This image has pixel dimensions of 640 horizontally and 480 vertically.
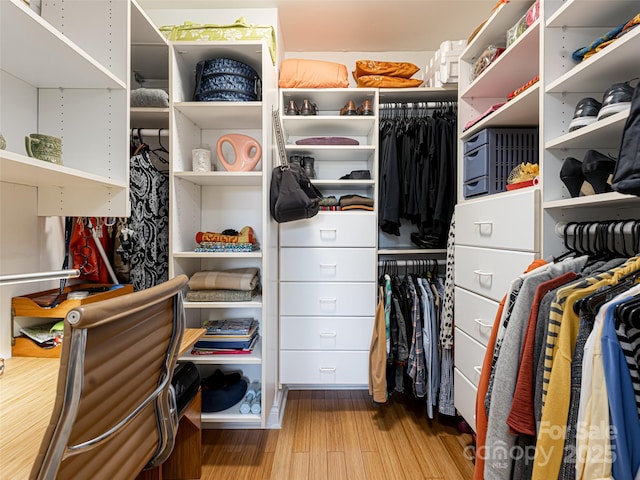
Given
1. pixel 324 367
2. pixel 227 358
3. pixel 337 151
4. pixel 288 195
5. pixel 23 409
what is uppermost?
pixel 337 151

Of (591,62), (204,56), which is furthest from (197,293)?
(591,62)

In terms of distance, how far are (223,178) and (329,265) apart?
82 centimetres

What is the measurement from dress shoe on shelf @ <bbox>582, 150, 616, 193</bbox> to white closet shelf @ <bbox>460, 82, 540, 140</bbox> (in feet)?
1.21

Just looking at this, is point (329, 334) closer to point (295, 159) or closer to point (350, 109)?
point (295, 159)

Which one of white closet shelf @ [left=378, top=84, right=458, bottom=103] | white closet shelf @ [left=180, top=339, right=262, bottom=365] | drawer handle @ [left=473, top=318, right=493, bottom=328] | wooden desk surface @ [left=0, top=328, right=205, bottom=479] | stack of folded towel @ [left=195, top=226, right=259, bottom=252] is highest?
white closet shelf @ [left=378, top=84, right=458, bottom=103]

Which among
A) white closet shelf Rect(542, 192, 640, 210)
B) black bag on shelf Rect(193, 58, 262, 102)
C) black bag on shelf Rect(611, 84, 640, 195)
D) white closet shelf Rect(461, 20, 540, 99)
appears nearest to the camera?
black bag on shelf Rect(611, 84, 640, 195)

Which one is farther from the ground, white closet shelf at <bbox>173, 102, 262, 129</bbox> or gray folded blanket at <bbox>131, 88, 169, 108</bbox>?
gray folded blanket at <bbox>131, 88, 169, 108</bbox>

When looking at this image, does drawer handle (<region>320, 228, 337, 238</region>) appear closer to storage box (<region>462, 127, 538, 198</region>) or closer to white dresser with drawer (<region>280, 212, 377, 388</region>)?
white dresser with drawer (<region>280, 212, 377, 388</region>)

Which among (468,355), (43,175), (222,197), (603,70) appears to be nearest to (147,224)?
(222,197)

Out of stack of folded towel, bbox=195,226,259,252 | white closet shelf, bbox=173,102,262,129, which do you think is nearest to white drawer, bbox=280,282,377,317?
stack of folded towel, bbox=195,226,259,252

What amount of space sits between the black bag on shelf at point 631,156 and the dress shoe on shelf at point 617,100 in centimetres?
20

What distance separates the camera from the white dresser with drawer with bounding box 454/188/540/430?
1.12 m

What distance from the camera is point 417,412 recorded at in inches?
79.3

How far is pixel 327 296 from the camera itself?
1.98 metres
